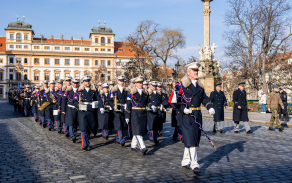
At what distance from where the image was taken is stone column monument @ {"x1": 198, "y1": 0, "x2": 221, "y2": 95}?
28344 millimetres

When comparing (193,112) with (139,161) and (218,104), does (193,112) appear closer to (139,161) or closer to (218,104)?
(139,161)

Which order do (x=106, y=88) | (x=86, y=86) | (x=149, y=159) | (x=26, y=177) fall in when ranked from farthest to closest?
1. (x=106, y=88)
2. (x=86, y=86)
3. (x=149, y=159)
4. (x=26, y=177)

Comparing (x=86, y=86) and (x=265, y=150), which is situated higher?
(x=86, y=86)

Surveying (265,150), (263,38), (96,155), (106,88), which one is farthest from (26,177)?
(263,38)

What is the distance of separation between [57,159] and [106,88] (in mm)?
3736

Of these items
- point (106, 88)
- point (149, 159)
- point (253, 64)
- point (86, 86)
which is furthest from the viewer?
point (253, 64)

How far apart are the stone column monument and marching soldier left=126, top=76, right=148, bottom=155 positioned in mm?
20316

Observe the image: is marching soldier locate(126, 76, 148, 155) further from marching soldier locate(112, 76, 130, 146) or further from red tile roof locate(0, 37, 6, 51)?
red tile roof locate(0, 37, 6, 51)

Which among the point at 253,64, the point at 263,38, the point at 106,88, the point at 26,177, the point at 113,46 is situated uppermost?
the point at 113,46

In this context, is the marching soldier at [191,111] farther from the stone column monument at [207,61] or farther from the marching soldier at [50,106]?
the stone column monument at [207,61]

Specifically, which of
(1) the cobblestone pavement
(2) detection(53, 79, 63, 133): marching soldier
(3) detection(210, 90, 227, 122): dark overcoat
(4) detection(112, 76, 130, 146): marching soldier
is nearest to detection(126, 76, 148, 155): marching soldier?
(1) the cobblestone pavement

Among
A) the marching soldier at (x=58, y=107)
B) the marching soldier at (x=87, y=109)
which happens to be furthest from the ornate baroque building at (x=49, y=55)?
the marching soldier at (x=87, y=109)

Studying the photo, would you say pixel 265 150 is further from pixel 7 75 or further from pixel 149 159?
pixel 7 75

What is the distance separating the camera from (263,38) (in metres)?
32.4
